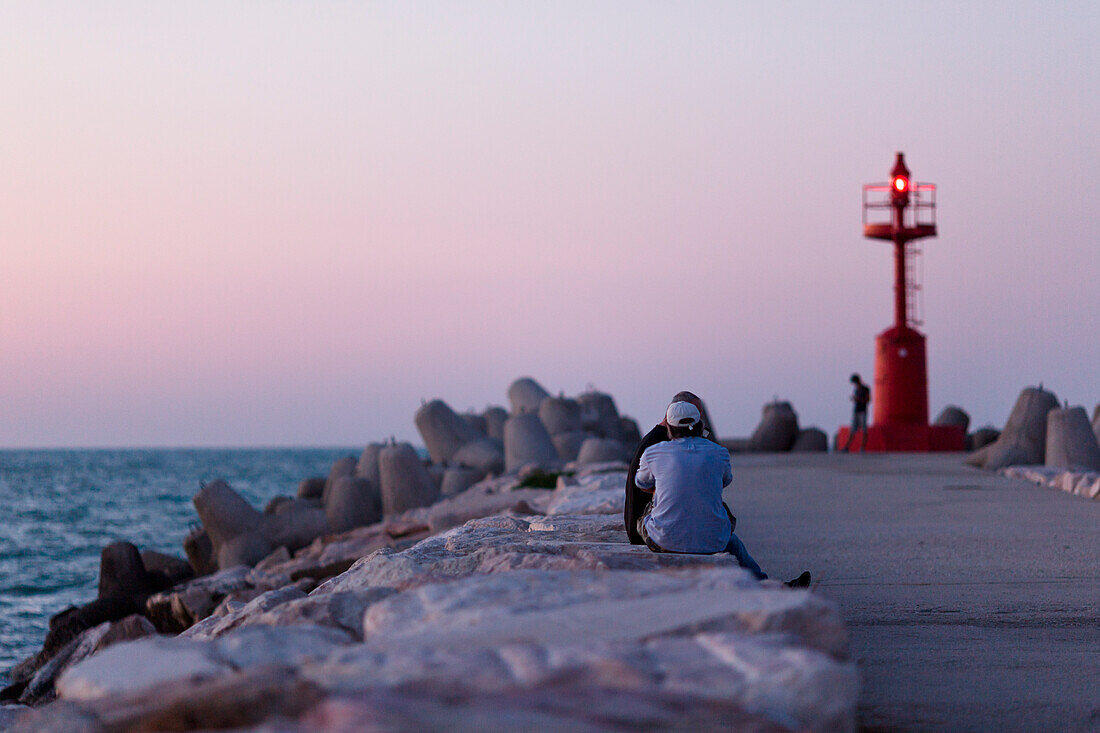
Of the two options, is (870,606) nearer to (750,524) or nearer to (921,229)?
(750,524)

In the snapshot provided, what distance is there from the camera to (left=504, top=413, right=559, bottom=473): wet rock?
21.1 meters

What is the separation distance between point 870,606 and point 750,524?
144 inches

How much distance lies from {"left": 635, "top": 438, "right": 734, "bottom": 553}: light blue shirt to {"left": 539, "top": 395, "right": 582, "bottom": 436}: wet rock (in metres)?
20.5

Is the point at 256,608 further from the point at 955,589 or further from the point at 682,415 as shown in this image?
the point at 955,589

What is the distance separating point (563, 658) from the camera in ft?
8.40

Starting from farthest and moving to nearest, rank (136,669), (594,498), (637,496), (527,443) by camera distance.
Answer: (527,443), (594,498), (637,496), (136,669)

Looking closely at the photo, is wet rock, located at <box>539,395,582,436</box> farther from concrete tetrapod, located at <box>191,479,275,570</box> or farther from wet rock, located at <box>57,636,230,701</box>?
wet rock, located at <box>57,636,230,701</box>

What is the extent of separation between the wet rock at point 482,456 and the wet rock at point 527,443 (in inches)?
41.1

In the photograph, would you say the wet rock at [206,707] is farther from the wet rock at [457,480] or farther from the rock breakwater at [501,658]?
the wet rock at [457,480]

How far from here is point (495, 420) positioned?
30.0 metres

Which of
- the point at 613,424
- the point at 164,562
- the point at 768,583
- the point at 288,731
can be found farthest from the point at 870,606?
the point at 613,424

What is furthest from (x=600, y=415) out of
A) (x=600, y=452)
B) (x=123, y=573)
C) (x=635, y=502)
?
(x=635, y=502)

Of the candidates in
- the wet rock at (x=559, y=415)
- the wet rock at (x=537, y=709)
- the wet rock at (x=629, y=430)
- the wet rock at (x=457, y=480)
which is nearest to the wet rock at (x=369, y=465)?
the wet rock at (x=457, y=480)

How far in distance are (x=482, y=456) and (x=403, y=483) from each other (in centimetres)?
568
